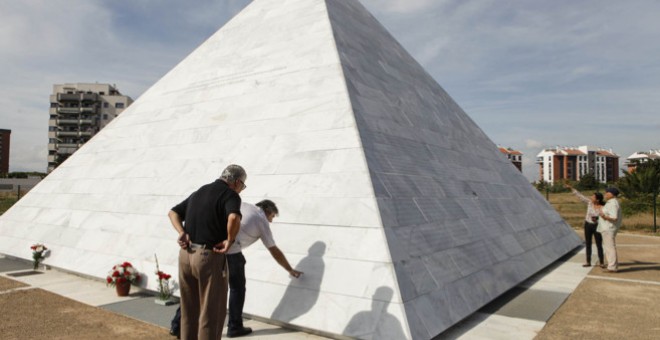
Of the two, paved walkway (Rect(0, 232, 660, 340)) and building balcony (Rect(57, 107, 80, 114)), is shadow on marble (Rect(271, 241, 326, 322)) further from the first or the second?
building balcony (Rect(57, 107, 80, 114))

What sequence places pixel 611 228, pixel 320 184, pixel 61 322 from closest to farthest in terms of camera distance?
1. pixel 61 322
2. pixel 320 184
3. pixel 611 228

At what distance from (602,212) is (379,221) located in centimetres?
769

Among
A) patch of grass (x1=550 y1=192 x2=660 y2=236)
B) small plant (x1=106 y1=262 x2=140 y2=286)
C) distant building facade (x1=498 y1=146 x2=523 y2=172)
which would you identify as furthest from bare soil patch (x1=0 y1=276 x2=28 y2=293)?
distant building facade (x1=498 y1=146 x2=523 y2=172)

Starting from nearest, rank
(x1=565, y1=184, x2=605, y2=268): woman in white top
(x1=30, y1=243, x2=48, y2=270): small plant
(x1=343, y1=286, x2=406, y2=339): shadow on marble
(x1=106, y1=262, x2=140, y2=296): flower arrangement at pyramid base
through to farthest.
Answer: (x1=343, y1=286, x2=406, y2=339): shadow on marble < (x1=106, y1=262, x2=140, y2=296): flower arrangement at pyramid base < (x1=30, y1=243, x2=48, y2=270): small plant < (x1=565, y1=184, x2=605, y2=268): woman in white top

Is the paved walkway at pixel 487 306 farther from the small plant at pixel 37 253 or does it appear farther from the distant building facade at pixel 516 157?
the distant building facade at pixel 516 157

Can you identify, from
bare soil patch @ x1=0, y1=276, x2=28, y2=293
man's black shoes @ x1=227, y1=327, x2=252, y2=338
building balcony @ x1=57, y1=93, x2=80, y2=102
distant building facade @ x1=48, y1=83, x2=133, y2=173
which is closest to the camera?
man's black shoes @ x1=227, y1=327, x2=252, y2=338

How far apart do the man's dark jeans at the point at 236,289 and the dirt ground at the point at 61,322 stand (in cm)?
82

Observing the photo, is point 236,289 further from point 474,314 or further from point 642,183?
point 642,183

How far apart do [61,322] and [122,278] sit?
121 cm

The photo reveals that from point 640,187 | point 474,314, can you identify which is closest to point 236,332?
point 474,314

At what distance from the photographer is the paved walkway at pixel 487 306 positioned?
5062mm

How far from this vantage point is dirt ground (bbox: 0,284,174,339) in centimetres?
488

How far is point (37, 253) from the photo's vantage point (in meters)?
8.21

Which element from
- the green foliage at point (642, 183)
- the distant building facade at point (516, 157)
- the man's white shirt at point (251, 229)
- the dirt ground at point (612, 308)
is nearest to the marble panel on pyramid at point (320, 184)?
the man's white shirt at point (251, 229)
